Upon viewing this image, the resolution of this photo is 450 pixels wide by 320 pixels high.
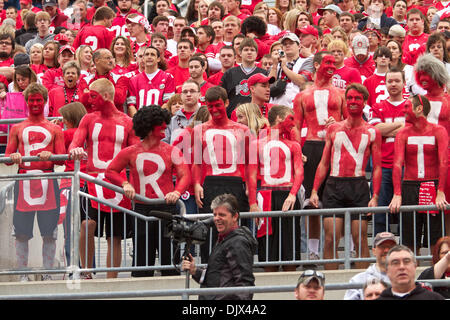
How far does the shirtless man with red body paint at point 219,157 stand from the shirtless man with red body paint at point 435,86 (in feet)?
7.05

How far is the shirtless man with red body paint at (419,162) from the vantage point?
11.9m

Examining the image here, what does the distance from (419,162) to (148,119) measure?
9.75 feet

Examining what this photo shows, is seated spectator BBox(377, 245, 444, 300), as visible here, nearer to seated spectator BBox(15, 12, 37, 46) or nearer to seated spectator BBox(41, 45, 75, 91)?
seated spectator BBox(41, 45, 75, 91)

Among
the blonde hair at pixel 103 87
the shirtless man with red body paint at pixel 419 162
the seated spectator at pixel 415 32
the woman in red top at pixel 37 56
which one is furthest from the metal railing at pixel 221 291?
the seated spectator at pixel 415 32

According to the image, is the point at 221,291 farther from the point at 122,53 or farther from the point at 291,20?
the point at 291,20

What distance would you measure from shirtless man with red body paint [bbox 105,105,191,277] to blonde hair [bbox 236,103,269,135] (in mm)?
1083

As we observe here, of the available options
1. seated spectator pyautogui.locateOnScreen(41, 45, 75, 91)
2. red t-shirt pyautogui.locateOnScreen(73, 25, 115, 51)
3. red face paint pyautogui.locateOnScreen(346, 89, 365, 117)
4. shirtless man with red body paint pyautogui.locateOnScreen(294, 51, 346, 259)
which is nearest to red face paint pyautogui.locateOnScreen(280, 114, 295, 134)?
shirtless man with red body paint pyautogui.locateOnScreen(294, 51, 346, 259)

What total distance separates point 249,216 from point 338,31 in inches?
203

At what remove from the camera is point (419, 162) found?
1202 centimetres

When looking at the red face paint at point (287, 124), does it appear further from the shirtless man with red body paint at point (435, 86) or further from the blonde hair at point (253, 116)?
the shirtless man with red body paint at point (435, 86)

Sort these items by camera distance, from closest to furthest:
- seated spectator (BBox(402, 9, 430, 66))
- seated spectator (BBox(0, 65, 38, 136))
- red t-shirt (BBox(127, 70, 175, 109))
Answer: red t-shirt (BBox(127, 70, 175, 109)) < seated spectator (BBox(0, 65, 38, 136)) < seated spectator (BBox(402, 9, 430, 66))

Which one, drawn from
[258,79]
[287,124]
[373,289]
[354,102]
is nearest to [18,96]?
[258,79]

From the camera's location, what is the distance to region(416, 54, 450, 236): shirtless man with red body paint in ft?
41.3
